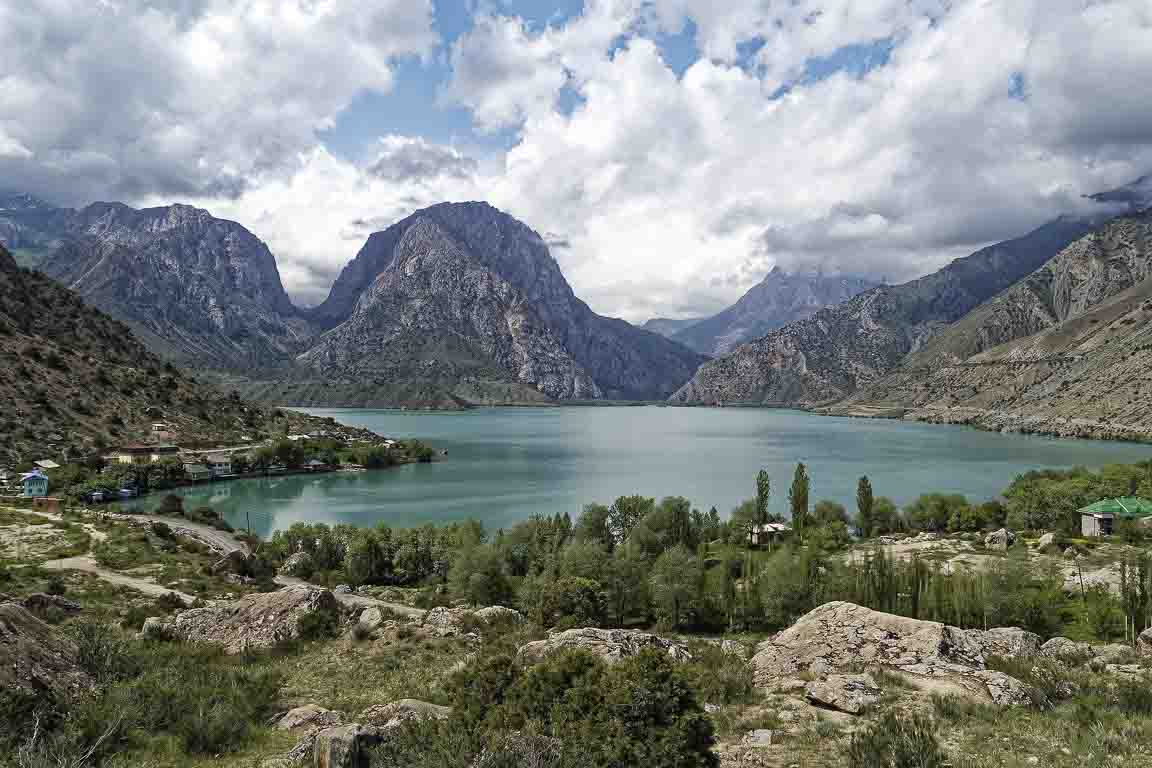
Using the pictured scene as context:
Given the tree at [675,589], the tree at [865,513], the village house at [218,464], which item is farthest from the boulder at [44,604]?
the village house at [218,464]

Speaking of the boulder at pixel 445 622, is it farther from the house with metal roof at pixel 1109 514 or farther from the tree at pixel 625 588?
the house with metal roof at pixel 1109 514

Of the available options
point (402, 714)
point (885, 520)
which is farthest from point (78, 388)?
point (402, 714)

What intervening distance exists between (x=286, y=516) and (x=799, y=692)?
76049mm

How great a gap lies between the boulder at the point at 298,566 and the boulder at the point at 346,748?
3860 cm

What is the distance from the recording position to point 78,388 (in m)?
95.8

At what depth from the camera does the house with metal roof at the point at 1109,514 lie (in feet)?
188

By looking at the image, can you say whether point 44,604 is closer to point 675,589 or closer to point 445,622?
point 445,622

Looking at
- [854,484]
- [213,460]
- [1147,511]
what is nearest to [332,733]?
[1147,511]

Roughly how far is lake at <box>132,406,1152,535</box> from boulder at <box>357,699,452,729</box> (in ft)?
198

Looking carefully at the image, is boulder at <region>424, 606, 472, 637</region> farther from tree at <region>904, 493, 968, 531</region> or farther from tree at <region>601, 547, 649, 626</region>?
tree at <region>904, 493, 968, 531</region>

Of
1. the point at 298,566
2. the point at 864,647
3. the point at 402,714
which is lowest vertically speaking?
the point at 298,566

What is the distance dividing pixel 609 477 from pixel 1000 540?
198 feet

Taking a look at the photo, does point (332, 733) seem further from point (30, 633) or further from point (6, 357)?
point (6, 357)

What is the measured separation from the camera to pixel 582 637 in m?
16.9
